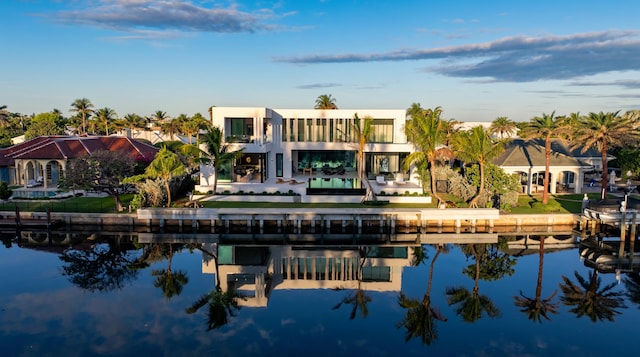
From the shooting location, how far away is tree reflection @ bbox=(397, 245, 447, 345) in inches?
704

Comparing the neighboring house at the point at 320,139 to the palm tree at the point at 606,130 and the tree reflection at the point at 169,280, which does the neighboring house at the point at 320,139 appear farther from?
the tree reflection at the point at 169,280

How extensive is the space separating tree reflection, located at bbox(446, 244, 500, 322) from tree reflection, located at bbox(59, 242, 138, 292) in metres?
16.4

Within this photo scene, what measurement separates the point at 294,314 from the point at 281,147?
27056 mm

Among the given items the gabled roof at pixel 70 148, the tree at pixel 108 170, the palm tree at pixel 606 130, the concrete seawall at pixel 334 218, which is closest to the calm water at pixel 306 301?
the concrete seawall at pixel 334 218

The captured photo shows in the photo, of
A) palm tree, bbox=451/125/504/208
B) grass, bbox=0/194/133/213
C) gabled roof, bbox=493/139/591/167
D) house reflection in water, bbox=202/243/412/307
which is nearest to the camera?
house reflection in water, bbox=202/243/412/307

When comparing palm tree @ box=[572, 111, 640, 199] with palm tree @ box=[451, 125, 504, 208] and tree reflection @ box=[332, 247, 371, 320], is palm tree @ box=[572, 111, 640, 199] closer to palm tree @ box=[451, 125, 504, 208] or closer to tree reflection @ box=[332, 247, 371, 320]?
palm tree @ box=[451, 125, 504, 208]

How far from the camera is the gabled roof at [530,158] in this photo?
40969mm

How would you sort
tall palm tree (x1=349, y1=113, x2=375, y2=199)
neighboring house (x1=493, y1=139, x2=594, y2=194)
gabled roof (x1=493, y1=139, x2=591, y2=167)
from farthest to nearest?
gabled roof (x1=493, y1=139, x2=591, y2=167) < neighboring house (x1=493, y1=139, x2=594, y2=194) < tall palm tree (x1=349, y1=113, x2=375, y2=199)

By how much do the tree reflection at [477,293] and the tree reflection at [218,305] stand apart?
9.92 metres

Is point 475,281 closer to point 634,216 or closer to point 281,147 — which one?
point 634,216

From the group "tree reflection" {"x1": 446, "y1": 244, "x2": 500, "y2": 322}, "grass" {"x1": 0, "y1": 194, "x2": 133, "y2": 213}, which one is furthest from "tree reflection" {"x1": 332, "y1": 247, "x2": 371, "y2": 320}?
"grass" {"x1": 0, "y1": 194, "x2": 133, "y2": 213}

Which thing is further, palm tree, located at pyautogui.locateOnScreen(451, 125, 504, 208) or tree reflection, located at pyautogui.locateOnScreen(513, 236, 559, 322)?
palm tree, located at pyautogui.locateOnScreen(451, 125, 504, 208)

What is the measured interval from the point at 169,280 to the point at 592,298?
822 inches

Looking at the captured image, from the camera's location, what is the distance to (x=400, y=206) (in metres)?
35.2
